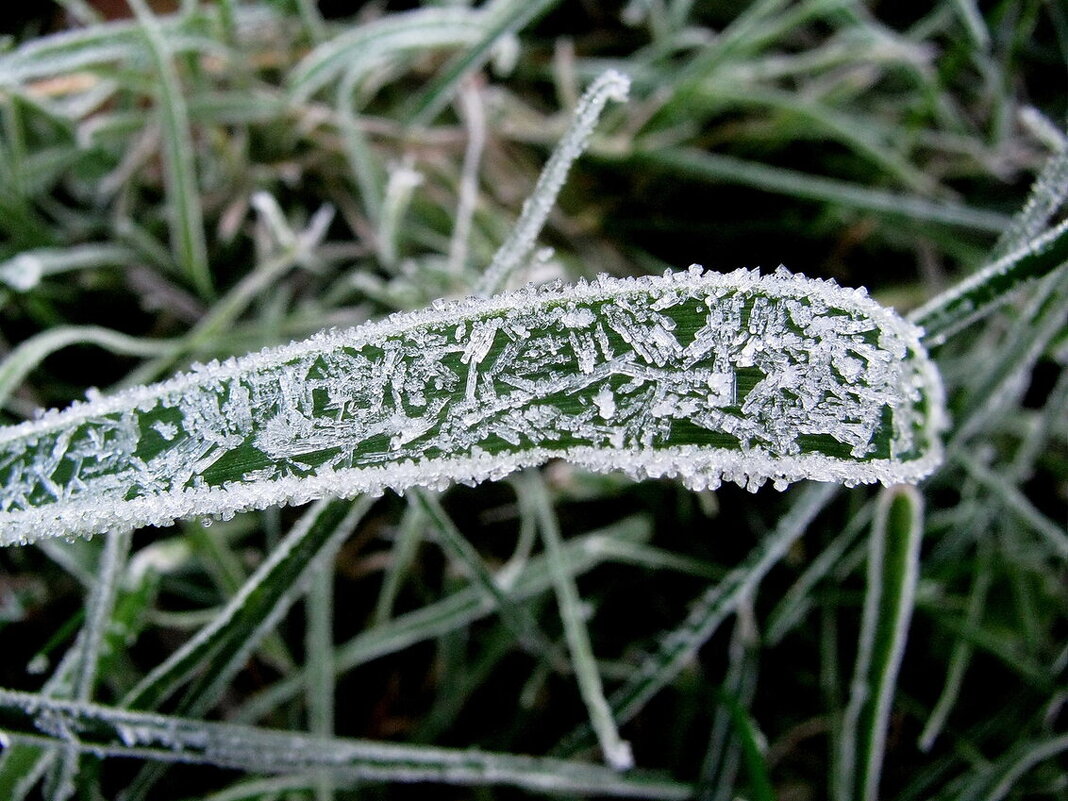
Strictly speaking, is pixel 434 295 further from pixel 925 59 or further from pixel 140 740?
pixel 925 59

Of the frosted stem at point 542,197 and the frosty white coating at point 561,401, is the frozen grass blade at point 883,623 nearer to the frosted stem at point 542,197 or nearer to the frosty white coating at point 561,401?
the frosty white coating at point 561,401

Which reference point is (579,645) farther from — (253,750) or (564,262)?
(564,262)

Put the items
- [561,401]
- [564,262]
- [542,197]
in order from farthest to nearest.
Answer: [564,262] < [542,197] < [561,401]

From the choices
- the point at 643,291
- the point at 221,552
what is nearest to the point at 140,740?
the point at 221,552

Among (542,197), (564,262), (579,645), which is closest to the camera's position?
(542,197)

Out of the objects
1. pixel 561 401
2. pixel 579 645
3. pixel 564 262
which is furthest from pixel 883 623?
pixel 564 262
